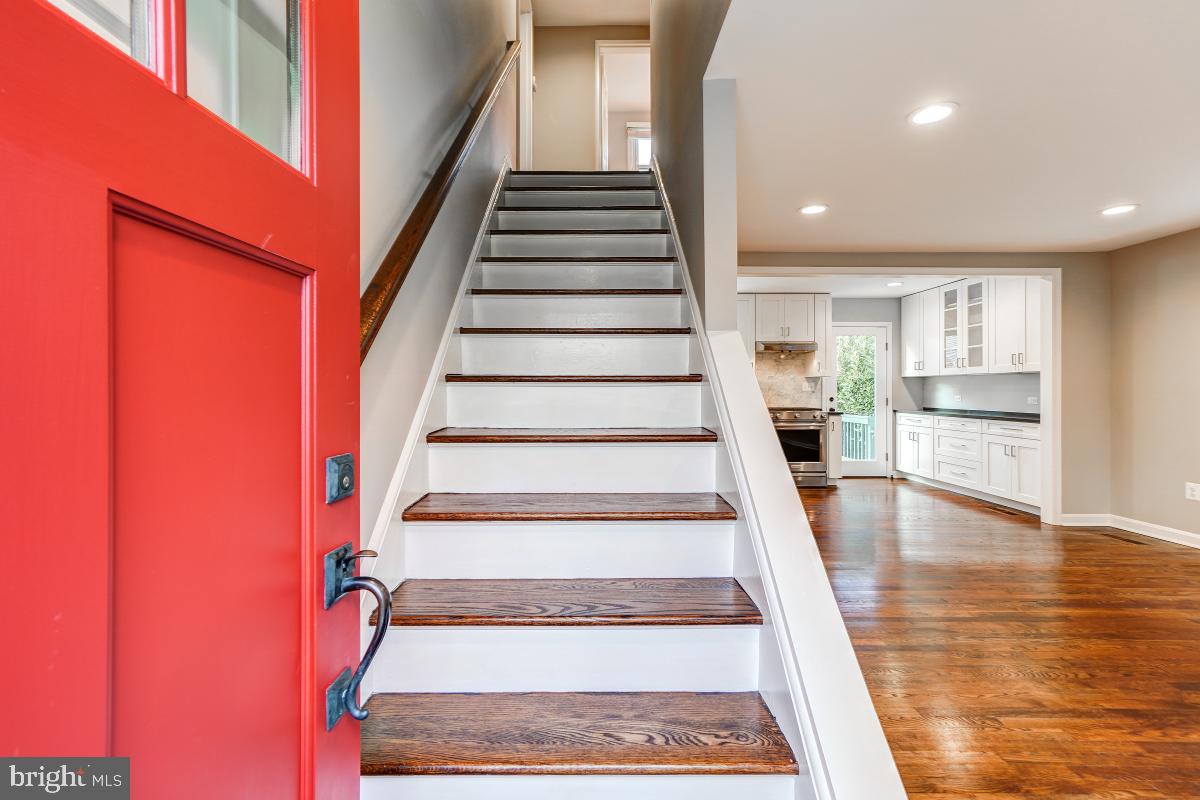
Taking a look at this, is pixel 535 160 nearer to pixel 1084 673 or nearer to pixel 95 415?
pixel 1084 673

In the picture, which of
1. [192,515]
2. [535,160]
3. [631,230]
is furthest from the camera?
[535,160]

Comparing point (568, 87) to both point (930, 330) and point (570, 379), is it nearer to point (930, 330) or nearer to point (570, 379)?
→ point (930, 330)

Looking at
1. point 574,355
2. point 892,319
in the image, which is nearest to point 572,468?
point 574,355

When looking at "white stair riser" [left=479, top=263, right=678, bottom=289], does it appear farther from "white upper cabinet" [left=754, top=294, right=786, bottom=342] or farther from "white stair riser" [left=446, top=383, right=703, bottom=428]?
"white upper cabinet" [left=754, top=294, right=786, bottom=342]

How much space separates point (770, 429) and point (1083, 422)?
4.94 metres

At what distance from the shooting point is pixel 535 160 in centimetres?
629

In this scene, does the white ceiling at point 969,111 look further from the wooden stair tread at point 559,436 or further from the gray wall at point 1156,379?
the wooden stair tread at point 559,436

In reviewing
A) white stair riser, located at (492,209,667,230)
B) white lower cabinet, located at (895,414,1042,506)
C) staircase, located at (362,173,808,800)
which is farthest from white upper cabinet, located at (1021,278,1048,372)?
staircase, located at (362,173,808,800)

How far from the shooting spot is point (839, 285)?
269 inches

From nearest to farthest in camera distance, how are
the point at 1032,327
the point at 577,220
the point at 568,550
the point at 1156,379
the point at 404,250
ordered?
the point at 404,250 < the point at 568,550 < the point at 577,220 < the point at 1156,379 < the point at 1032,327

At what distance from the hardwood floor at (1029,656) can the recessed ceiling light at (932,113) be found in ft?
7.49

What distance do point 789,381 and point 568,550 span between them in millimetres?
6177

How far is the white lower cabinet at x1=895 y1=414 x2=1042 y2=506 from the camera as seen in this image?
530 centimetres

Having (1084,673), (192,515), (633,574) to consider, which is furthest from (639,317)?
(1084,673)
